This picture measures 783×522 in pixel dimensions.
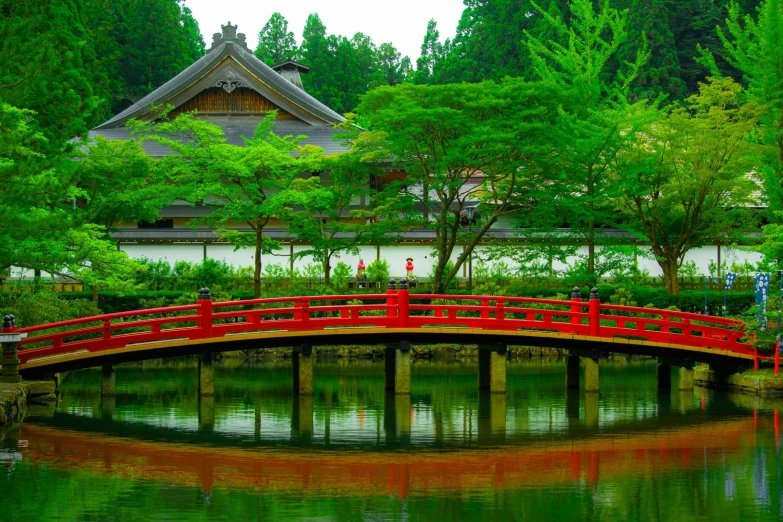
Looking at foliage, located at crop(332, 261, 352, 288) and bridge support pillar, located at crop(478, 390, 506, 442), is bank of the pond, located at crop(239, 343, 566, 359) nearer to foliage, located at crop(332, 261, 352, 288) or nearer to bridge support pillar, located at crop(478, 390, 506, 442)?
foliage, located at crop(332, 261, 352, 288)

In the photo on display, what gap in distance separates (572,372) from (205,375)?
8501 mm

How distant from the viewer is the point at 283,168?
3506 centimetres

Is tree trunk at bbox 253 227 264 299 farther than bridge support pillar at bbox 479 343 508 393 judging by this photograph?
Yes

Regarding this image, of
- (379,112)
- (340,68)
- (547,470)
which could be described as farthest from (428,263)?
(340,68)

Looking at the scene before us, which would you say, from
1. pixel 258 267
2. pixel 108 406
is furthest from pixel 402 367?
pixel 258 267

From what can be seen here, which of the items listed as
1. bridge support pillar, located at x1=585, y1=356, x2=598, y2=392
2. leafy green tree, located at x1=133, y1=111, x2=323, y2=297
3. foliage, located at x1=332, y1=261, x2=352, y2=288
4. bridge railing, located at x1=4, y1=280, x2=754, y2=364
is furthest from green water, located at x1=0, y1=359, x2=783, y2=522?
foliage, located at x1=332, y1=261, x2=352, y2=288

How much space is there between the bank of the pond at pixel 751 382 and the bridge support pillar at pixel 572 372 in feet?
10.4

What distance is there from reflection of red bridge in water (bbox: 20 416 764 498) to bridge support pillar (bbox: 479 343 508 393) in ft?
16.8

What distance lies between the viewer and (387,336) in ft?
81.1

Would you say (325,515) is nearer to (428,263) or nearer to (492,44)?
(428,263)

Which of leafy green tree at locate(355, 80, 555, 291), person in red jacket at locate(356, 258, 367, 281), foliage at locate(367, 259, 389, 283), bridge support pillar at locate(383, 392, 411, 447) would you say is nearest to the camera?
bridge support pillar at locate(383, 392, 411, 447)

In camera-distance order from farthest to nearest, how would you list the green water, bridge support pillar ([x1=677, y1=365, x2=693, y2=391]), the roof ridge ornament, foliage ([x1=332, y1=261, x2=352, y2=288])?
the roof ridge ornament → foliage ([x1=332, y1=261, x2=352, y2=288]) → bridge support pillar ([x1=677, y1=365, x2=693, y2=391]) → the green water

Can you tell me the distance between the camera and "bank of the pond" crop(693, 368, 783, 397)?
2500cm

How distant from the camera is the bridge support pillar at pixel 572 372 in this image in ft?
89.1
